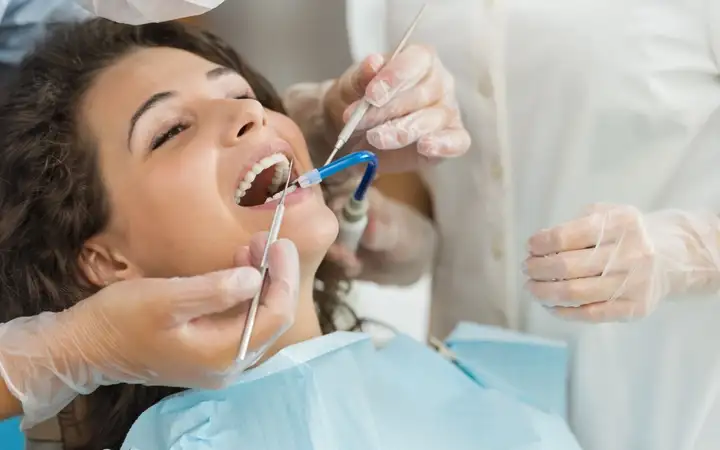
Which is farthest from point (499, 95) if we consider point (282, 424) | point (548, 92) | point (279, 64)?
point (279, 64)

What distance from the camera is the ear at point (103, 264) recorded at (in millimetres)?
1280

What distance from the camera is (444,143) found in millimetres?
1387

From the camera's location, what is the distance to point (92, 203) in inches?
50.8

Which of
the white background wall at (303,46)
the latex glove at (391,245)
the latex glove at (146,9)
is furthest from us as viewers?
the white background wall at (303,46)

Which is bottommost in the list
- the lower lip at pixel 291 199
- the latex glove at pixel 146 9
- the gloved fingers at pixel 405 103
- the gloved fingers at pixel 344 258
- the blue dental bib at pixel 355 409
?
the blue dental bib at pixel 355 409

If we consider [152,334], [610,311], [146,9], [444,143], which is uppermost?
[146,9]

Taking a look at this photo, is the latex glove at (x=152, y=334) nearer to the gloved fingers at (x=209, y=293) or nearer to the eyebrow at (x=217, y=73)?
the gloved fingers at (x=209, y=293)

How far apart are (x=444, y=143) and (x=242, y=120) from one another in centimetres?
35

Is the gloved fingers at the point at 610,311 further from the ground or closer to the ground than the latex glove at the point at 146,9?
closer to the ground

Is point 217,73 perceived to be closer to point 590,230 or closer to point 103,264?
point 103,264

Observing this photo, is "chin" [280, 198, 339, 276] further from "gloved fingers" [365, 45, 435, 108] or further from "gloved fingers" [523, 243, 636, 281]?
"gloved fingers" [523, 243, 636, 281]

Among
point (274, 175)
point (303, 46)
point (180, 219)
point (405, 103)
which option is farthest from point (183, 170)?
point (303, 46)

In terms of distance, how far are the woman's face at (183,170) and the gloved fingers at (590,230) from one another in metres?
0.33

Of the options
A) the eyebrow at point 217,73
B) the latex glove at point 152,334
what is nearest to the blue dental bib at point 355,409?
the latex glove at point 152,334
